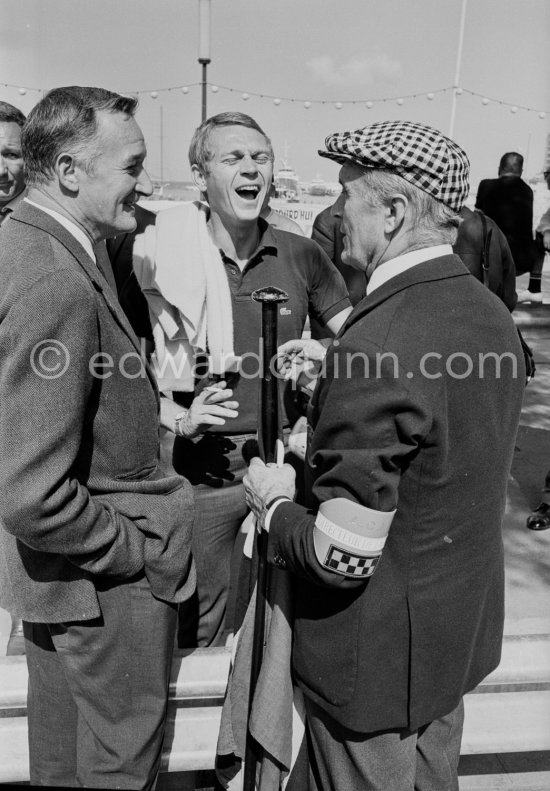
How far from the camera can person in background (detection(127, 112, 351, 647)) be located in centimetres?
247

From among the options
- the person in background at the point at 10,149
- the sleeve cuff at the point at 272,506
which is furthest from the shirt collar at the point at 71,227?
the person in background at the point at 10,149

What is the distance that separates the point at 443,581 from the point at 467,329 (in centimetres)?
57

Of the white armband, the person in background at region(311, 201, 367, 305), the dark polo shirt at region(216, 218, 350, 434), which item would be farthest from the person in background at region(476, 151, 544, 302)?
the white armband

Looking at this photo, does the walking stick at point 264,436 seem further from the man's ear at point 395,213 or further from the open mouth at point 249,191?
the open mouth at point 249,191

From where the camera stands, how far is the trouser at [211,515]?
2494mm

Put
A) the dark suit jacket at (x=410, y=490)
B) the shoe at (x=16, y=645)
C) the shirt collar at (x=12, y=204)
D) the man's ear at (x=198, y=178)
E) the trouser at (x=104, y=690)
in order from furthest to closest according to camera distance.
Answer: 1. the shirt collar at (x=12, y=204)
2. the man's ear at (x=198, y=178)
3. the shoe at (x=16, y=645)
4. the trouser at (x=104, y=690)
5. the dark suit jacket at (x=410, y=490)

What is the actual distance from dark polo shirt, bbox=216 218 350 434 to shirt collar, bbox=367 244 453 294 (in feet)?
2.94

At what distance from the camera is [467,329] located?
141cm

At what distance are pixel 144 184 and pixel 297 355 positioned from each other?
769 mm

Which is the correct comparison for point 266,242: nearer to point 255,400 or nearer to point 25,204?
point 255,400

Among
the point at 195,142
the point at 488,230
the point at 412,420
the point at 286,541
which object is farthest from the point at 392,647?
the point at 488,230

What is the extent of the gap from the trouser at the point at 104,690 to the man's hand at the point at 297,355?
0.88 metres

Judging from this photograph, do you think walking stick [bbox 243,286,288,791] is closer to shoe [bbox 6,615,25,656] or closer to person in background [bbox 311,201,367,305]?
shoe [bbox 6,615,25,656]

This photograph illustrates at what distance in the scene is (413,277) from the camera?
4.75 ft
